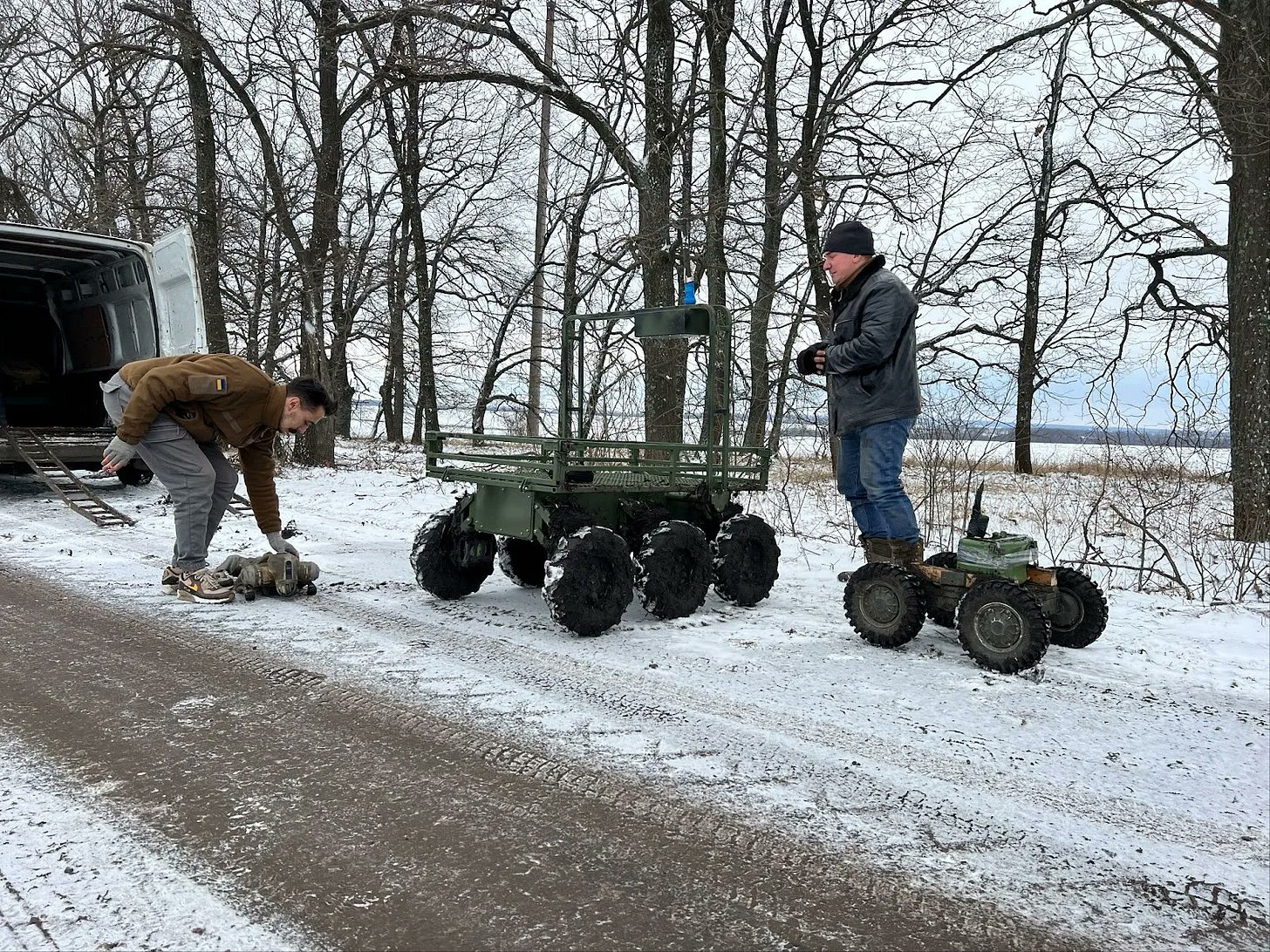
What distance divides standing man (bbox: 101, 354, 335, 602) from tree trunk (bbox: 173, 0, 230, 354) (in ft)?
32.8

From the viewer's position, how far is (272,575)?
484 cm

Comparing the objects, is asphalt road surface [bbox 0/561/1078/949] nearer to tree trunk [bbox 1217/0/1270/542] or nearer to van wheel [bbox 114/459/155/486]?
tree trunk [bbox 1217/0/1270/542]

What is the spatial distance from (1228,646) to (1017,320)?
14.1m

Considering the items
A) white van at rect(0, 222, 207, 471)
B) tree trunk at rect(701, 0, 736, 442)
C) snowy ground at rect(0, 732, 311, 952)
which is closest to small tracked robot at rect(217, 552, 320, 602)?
snowy ground at rect(0, 732, 311, 952)

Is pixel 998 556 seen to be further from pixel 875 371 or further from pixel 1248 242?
pixel 1248 242

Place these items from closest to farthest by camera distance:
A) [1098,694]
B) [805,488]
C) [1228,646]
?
[1098,694]
[1228,646]
[805,488]

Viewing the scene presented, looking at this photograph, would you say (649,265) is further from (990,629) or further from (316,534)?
(990,629)

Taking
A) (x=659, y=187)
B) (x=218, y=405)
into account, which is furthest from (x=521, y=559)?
(x=659, y=187)

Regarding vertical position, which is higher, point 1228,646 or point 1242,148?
point 1242,148

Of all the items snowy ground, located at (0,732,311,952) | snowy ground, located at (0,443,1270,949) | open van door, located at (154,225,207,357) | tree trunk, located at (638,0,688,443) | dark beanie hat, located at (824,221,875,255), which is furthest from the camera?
tree trunk, located at (638,0,688,443)

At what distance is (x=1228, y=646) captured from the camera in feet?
13.5

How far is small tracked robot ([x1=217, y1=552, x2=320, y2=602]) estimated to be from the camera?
4.83 metres

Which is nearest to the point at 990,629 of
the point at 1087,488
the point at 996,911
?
the point at 996,911

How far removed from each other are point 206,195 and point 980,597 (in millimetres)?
14281
